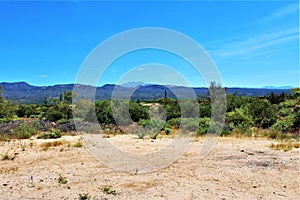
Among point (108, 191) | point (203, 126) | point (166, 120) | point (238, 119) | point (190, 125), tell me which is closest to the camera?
point (108, 191)

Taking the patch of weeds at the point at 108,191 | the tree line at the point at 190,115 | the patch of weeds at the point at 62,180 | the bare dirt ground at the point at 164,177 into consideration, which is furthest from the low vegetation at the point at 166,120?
the patch of weeds at the point at 108,191

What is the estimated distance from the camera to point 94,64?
22.9 ft

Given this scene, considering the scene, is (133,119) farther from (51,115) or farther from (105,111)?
(51,115)

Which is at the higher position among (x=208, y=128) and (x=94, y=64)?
(x=94, y=64)

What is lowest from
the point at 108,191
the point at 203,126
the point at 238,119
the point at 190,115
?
the point at 108,191

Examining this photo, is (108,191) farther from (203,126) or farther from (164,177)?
(203,126)

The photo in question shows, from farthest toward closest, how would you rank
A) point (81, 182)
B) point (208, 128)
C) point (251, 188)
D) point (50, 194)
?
point (208, 128) < point (81, 182) < point (251, 188) < point (50, 194)

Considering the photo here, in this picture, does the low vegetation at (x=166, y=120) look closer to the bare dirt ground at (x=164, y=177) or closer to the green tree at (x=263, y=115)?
the green tree at (x=263, y=115)

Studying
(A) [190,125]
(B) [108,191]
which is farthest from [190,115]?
(B) [108,191]

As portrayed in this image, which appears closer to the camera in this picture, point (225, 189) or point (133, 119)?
point (225, 189)

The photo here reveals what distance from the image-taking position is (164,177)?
609cm

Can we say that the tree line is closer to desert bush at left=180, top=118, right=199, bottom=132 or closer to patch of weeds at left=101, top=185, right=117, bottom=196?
desert bush at left=180, top=118, right=199, bottom=132

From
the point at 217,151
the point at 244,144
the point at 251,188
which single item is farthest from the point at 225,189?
the point at 244,144

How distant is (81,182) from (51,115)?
56.7 ft
